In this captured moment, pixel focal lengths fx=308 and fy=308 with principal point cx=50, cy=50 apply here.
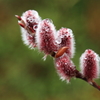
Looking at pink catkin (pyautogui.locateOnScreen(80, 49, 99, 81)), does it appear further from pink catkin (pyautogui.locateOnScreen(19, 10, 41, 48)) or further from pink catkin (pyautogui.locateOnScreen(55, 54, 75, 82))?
pink catkin (pyautogui.locateOnScreen(19, 10, 41, 48))

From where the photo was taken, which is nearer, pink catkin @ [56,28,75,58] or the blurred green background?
pink catkin @ [56,28,75,58]

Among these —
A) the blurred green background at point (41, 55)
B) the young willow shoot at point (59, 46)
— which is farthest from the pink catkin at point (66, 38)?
the blurred green background at point (41, 55)

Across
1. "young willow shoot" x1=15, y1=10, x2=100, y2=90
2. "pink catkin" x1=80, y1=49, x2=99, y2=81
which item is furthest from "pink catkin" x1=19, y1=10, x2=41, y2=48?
"pink catkin" x1=80, y1=49, x2=99, y2=81

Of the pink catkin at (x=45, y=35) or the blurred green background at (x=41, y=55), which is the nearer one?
the pink catkin at (x=45, y=35)

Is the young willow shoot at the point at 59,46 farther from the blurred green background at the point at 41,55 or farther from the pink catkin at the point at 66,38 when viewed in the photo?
the blurred green background at the point at 41,55

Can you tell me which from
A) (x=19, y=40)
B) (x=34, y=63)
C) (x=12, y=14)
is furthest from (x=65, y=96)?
(x=12, y=14)

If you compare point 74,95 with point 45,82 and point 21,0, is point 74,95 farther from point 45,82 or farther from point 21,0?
point 21,0

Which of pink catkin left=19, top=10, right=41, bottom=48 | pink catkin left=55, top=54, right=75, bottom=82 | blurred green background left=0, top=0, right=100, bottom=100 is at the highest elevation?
blurred green background left=0, top=0, right=100, bottom=100

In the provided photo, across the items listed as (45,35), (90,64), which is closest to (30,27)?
(45,35)
